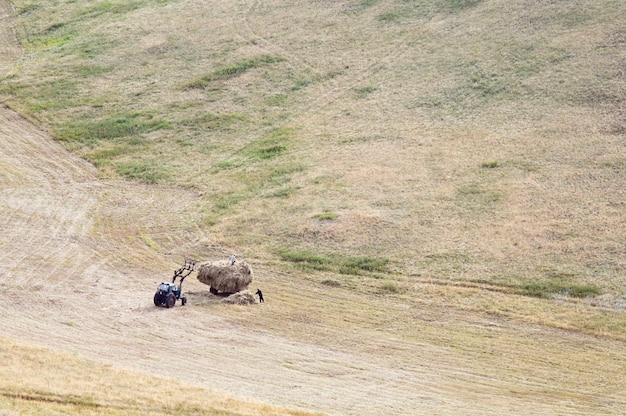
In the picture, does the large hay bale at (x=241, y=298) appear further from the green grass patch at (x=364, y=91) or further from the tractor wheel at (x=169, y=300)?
the green grass patch at (x=364, y=91)

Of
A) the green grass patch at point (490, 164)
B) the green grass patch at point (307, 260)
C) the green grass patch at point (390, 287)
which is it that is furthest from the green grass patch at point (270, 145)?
the green grass patch at point (390, 287)

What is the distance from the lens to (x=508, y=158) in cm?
6606

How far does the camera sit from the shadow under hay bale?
158 feet

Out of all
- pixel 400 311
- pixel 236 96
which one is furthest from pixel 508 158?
pixel 236 96

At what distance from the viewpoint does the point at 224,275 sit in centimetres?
4800

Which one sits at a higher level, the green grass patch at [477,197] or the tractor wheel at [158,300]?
the tractor wheel at [158,300]

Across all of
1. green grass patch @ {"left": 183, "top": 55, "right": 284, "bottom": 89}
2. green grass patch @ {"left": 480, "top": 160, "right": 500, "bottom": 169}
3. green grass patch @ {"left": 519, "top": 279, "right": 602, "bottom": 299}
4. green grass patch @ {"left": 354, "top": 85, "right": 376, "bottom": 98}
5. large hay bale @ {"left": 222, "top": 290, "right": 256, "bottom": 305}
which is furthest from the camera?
green grass patch @ {"left": 183, "top": 55, "right": 284, "bottom": 89}

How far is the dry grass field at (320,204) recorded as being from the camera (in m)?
38.3

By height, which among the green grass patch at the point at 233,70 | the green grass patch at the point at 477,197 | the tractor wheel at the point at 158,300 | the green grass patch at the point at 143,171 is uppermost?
the tractor wheel at the point at 158,300

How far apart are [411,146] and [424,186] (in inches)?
269

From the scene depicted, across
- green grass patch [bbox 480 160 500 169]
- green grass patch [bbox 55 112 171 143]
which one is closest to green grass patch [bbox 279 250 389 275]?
green grass patch [bbox 480 160 500 169]

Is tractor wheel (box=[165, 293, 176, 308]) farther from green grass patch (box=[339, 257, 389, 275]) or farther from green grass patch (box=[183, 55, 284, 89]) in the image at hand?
green grass patch (box=[183, 55, 284, 89])

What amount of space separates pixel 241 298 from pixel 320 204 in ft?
50.0

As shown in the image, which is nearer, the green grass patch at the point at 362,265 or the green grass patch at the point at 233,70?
the green grass patch at the point at 362,265
